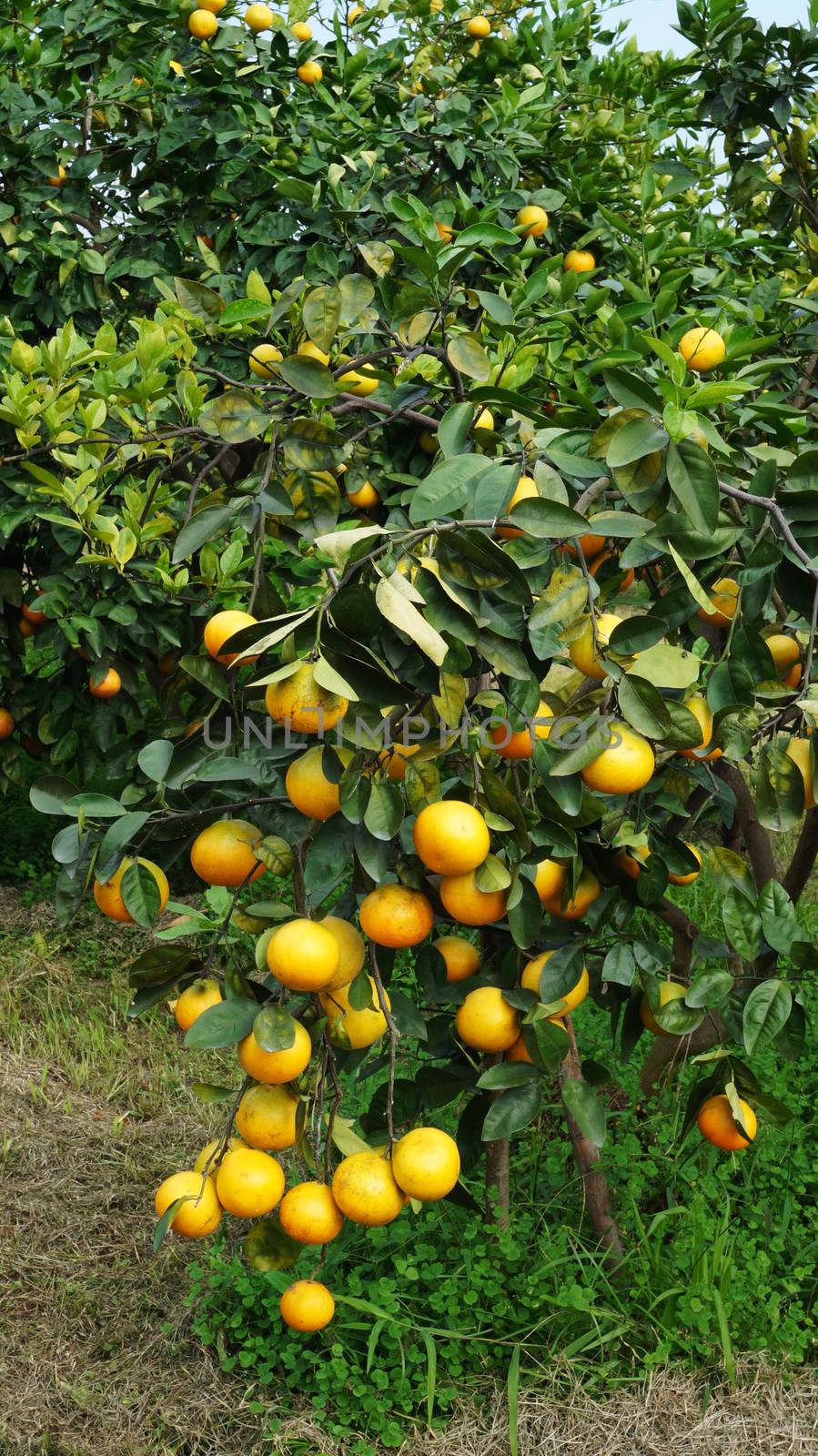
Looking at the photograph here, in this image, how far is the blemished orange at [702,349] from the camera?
4.94 ft

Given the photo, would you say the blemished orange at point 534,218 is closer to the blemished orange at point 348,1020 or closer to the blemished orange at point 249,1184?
the blemished orange at point 348,1020

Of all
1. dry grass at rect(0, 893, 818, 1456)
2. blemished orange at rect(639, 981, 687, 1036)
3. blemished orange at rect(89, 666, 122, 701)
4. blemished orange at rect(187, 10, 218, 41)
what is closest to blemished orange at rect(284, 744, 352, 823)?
blemished orange at rect(639, 981, 687, 1036)

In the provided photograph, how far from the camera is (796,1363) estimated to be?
1845mm

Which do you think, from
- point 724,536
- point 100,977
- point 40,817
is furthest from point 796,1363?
point 40,817

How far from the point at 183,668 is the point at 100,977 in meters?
2.24

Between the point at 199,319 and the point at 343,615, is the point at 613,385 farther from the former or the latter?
the point at 199,319

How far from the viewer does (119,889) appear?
127cm

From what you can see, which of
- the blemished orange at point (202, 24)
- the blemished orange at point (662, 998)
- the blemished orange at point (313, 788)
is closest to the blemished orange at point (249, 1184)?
the blemished orange at point (313, 788)

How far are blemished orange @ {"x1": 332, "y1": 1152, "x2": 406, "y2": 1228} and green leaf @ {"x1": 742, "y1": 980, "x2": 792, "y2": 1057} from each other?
0.41 m

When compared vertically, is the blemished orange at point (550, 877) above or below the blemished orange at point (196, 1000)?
above

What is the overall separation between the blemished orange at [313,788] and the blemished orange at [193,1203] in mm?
449

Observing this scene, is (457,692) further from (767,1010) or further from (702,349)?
(702,349)

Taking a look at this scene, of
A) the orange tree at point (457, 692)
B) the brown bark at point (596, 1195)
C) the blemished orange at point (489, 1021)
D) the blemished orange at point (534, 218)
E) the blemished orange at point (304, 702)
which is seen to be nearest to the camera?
the blemished orange at point (304, 702)

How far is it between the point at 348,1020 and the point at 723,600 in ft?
2.08
